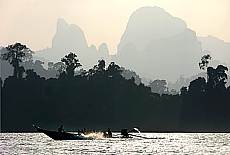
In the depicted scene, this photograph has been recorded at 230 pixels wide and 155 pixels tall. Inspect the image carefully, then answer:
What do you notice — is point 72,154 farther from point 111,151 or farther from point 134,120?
point 134,120

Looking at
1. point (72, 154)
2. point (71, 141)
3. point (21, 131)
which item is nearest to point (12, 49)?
point (21, 131)

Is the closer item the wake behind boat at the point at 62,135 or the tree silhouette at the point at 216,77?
the wake behind boat at the point at 62,135

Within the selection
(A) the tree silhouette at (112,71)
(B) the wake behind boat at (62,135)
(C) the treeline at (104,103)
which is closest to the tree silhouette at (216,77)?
(C) the treeline at (104,103)

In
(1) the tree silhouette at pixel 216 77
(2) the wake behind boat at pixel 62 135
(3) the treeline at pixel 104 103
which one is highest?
(1) the tree silhouette at pixel 216 77

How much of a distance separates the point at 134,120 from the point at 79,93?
1447 centimetres

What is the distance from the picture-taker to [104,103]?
15775 centimetres

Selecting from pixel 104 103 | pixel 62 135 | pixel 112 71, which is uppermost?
pixel 112 71

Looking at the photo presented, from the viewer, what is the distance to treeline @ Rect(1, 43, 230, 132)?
153625 millimetres

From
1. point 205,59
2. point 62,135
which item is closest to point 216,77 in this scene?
point 205,59

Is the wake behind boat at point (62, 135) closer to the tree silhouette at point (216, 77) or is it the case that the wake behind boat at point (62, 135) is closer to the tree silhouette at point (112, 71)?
the tree silhouette at point (112, 71)

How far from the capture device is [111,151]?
70.9m

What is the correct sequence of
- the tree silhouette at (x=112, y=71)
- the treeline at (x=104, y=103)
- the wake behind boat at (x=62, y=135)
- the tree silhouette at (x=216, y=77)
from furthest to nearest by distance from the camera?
1. the tree silhouette at (x=216, y=77)
2. the tree silhouette at (x=112, y=71)
3. the treeline at (x=104, y=103)
4. the wake behind boat at (x=62, y=135)

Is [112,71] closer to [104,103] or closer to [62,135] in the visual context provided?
[104,103]

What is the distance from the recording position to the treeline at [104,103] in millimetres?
153625
